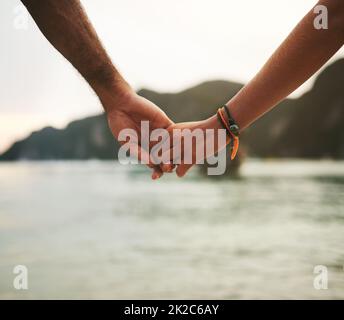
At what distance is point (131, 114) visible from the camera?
10.4 feet

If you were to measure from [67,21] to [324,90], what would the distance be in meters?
132

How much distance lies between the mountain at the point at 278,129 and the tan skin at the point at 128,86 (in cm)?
9400

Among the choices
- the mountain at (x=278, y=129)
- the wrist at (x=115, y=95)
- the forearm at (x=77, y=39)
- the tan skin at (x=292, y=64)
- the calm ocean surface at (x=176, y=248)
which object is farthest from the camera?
the mountain at (x=278, y=129)

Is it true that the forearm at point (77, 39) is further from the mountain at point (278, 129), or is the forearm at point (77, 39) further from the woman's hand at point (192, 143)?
the mountain at point (278, 129)

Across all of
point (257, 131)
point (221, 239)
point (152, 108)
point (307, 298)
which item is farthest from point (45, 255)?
point (257, 131)

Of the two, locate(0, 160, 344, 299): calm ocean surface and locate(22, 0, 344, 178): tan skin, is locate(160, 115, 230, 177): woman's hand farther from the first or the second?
locate(0, 160, 344, 299): calm ocean surface

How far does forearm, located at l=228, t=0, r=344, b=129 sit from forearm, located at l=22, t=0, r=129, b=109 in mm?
769

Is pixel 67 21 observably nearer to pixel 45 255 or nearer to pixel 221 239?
pixel 45 255

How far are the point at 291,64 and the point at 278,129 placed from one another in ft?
389

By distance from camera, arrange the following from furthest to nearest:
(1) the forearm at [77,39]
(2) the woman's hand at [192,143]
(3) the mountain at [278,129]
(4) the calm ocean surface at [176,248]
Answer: (3) the mountain at [278,129], (4) the calm ocean surface at [176,248], (2) the woman's hand at [192,143], (1) the forearm at [77,39]

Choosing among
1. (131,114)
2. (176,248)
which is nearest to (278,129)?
(176,248)

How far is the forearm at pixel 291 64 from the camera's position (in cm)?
217

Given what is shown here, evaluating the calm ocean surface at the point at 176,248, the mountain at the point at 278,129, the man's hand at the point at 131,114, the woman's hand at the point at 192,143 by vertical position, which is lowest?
the calm ocean surface at the point at 176,248

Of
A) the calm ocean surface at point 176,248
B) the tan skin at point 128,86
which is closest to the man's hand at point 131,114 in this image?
the tan skin at point 128,86
